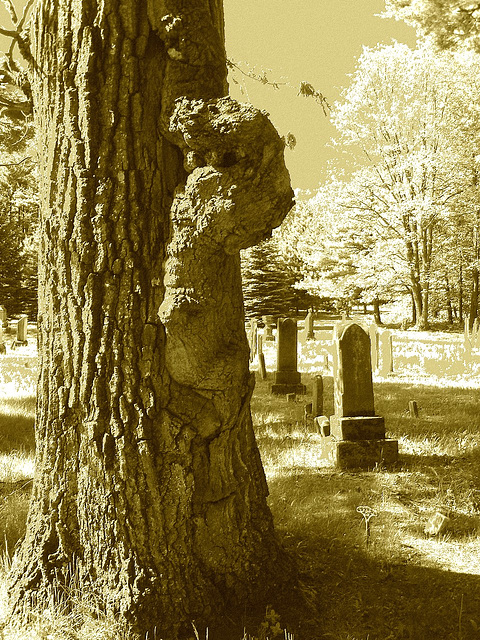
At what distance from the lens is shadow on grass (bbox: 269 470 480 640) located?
9.89 ft

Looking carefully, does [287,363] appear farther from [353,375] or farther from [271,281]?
[271,281]

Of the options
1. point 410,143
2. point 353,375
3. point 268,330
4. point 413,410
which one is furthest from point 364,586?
point 410,143

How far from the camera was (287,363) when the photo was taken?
10992 mm

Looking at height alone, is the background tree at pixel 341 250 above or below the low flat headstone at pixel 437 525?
above

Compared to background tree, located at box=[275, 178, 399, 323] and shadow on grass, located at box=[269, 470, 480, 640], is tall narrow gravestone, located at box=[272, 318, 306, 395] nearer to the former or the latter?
shadow on grass, located at box=[269, 470, 480, 640]

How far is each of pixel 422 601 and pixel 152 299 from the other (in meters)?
2.33

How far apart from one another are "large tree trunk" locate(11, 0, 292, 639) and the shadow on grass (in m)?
0.69

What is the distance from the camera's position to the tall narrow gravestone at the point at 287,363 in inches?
421

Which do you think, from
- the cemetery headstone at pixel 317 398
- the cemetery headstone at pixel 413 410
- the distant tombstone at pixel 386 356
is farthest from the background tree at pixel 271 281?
the cemetery headstone at pixel 413 410

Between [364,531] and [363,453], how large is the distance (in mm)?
2005

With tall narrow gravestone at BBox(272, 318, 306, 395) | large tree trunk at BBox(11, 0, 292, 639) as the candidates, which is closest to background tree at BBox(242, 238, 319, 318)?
tall narrow gravestone at BBox(272, 318, 306, 395)

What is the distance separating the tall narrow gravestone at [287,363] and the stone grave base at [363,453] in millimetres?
4323

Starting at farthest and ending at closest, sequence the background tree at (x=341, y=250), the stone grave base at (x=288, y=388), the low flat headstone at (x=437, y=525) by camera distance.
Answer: the background tree at (x=341, y=250) → the stone grave base at (x=288, y=388) → the low flat headstone at (x=437, y=525)

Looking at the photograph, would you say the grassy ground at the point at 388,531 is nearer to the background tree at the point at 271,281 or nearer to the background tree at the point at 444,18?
the background tree at the point at 444,18
